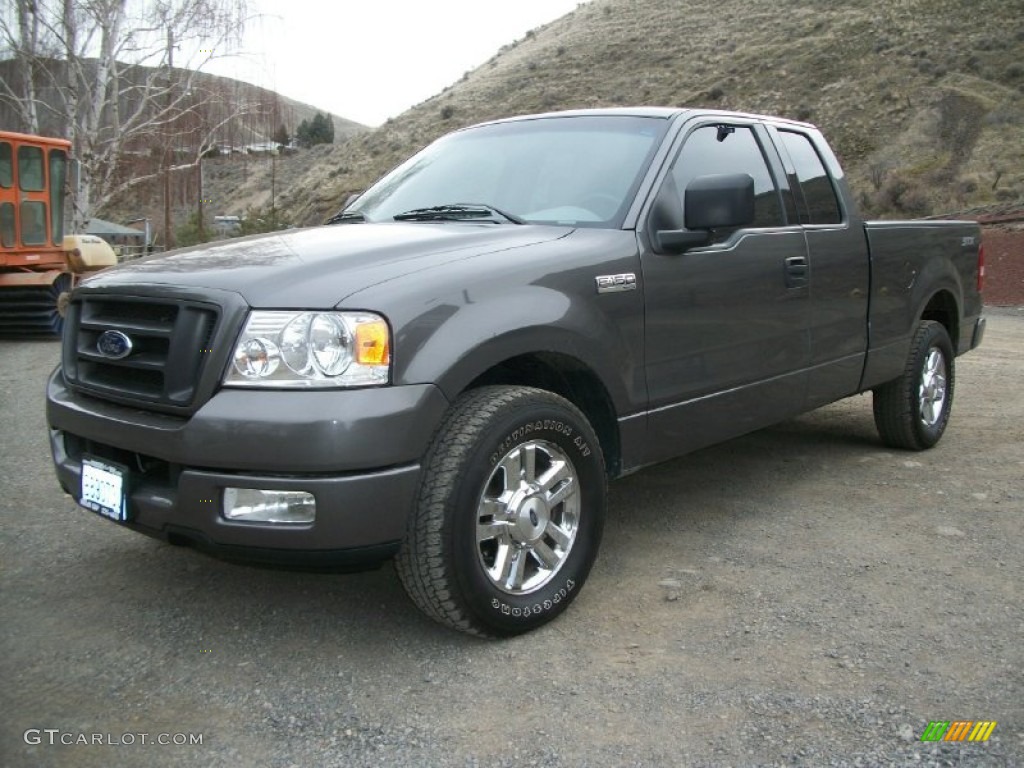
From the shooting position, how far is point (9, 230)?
12781 millimetres

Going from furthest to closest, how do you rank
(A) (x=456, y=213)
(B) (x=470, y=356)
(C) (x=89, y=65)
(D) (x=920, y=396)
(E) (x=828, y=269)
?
(C) (x=89, y=65)
(D) (x=920, y=396)
(E) (x=828, y=269)
(A) (x=456, y=213)
(B) (x=470, y=356)

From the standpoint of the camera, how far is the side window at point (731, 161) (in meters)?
4.11

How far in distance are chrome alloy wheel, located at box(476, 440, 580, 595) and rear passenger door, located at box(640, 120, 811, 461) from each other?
1.90 feet

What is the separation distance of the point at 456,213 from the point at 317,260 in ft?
3.26

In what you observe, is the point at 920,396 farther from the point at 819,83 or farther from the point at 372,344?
the point at 819,83

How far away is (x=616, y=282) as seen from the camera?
11.6 feet

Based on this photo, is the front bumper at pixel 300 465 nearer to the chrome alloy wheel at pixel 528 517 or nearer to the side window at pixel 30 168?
the chrome alloy wheel at pixel 528 517

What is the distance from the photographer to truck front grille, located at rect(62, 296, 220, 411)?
9.43 ft

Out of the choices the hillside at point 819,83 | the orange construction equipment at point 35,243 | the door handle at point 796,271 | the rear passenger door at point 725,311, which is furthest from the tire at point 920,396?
the hillside at point 819,83

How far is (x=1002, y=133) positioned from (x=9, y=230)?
2903 cm

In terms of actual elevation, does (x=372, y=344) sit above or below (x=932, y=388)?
above

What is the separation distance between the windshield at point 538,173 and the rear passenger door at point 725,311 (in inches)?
6.7
